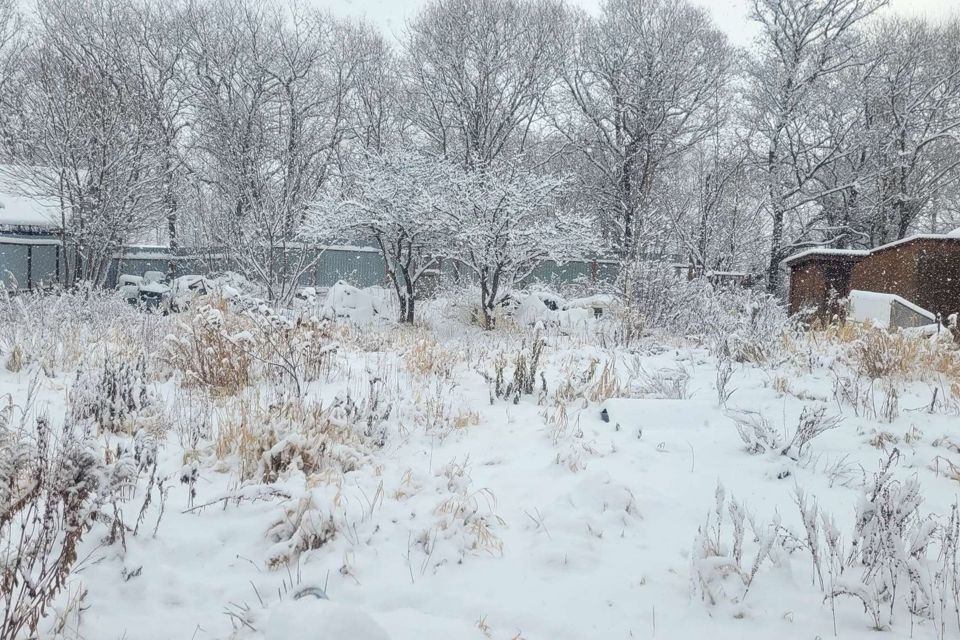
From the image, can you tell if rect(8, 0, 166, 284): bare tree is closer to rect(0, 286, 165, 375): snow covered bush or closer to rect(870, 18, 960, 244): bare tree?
rect(0, 286, 165, 375): snow covered bush

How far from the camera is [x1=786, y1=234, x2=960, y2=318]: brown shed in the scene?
289 inches

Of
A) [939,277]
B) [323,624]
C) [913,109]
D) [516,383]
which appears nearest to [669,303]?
[939,277]

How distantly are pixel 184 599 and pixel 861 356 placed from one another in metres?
4.87

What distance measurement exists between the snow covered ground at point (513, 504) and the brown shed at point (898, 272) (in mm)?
3645

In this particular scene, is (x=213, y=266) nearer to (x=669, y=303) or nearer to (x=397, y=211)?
(x=397, y=211)

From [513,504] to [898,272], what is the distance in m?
8.04

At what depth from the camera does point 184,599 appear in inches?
70.5

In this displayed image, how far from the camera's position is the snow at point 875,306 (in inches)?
259

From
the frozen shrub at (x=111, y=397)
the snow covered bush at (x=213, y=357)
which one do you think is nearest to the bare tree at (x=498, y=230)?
the snow covered bush at (x=213, y=357)

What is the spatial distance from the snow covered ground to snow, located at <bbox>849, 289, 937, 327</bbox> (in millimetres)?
2260

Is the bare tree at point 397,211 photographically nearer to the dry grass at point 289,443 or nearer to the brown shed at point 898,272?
the brown shed at point 898,272

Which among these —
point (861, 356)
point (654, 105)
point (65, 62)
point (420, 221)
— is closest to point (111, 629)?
point (861, 356)

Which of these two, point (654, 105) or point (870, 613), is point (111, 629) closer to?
point (870, 613)

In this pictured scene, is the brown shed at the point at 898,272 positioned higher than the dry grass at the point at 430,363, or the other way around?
the brown shed at the point at 898,272
